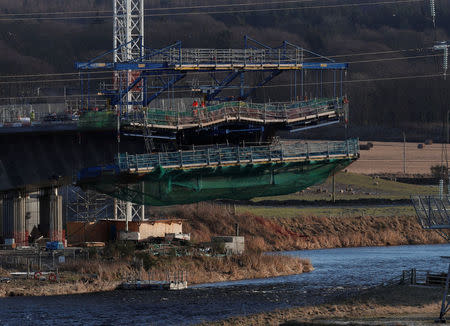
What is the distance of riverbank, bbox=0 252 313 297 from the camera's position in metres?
82.8

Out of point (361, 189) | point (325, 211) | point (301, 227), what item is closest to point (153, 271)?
point (301, 227)

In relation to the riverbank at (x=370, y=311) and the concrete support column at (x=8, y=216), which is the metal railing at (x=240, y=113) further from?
the riverbank at (x=370, y=311)

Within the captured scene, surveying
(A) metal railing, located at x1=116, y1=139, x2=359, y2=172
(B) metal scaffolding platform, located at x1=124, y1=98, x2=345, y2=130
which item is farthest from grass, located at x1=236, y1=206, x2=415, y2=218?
(A) metal railing, located at x1=116, y1=139, x2=359, y2=172

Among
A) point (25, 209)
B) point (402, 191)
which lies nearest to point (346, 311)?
point (25, 209)

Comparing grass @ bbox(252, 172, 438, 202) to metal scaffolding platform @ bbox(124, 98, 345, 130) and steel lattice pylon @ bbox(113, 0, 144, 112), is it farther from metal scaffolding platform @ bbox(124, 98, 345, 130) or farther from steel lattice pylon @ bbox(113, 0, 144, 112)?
metal scaffolding platform @ bbox(124, 98, 345, 130)

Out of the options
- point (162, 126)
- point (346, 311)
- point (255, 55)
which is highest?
point (255, 55)

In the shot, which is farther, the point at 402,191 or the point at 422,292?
the point at 402,191

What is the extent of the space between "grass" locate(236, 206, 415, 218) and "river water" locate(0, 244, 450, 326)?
4290 cm

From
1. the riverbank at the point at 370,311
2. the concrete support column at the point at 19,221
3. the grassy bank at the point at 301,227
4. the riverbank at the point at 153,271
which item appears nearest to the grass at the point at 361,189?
the grassy bank at the point at 301,227

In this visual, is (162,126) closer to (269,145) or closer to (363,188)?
(269,145)

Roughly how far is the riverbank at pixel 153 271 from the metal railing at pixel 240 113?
494 inches

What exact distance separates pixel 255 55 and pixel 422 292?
32.8m

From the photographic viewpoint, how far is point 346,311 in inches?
2702

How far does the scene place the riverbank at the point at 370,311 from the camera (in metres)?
62.7
